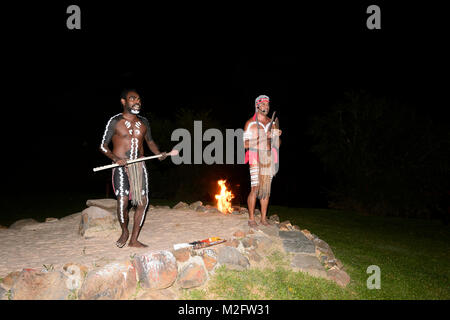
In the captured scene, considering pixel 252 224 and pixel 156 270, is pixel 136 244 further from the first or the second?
pixel 252 224

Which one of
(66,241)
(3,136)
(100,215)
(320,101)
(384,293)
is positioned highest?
Answer: (320,101)

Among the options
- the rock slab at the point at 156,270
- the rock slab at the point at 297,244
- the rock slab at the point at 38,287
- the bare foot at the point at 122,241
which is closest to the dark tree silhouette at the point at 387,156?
the rock slab at the point at 297,244

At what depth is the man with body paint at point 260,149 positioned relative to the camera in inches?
Answer: 212

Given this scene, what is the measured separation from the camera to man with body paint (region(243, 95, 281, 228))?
5.39 meters

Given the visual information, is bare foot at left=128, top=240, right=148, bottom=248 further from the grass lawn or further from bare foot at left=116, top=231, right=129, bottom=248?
the grass lawn

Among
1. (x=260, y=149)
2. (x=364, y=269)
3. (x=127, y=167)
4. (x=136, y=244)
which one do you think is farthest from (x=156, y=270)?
(x=364, y=269)

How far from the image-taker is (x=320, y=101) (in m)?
20.3

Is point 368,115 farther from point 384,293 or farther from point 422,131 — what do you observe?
point 384,293

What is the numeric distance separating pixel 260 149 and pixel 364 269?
8.21ft

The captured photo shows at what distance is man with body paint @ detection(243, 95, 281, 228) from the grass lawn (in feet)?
4.20

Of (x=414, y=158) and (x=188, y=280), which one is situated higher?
(x=414, y=158)

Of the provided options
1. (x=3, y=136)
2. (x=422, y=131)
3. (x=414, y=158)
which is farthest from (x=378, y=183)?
(x=3, y=136)

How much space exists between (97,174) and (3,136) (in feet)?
16.1

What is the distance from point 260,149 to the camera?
5.45m
